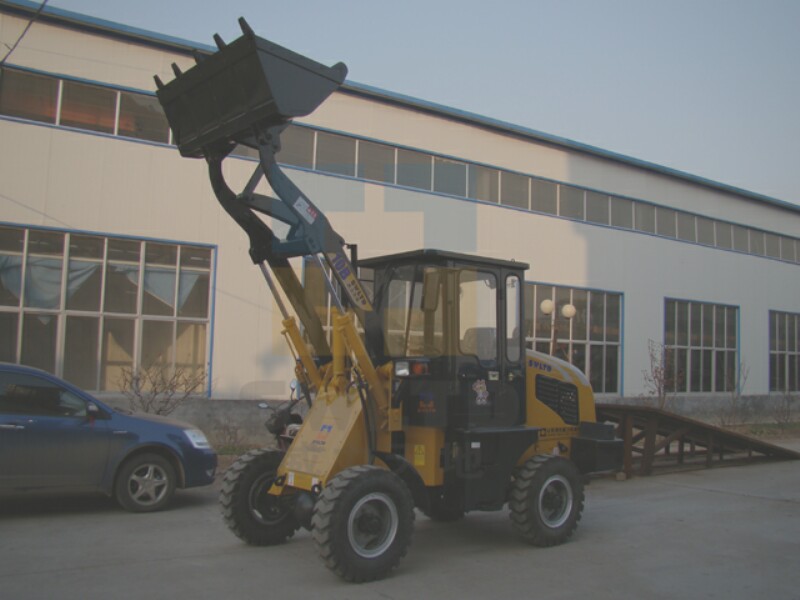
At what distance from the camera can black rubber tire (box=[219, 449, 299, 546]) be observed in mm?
6895

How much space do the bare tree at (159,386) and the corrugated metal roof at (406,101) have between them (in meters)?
6.09

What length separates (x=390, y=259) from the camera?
293 inches

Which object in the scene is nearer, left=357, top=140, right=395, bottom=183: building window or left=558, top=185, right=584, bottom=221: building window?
left=357, top=140, right=395, bottom=183: building window

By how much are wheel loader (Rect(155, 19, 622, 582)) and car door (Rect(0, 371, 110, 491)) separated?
242cm

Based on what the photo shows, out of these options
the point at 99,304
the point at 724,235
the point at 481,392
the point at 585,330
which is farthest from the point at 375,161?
the point at 724,235

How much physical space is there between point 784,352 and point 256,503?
A: 90.2 feet

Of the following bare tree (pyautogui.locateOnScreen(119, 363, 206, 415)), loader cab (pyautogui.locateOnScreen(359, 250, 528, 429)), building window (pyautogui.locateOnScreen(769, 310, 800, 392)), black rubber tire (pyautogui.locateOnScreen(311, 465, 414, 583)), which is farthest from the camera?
building window (pyautogui.locateOnScreen(769, 310, 800, 392))

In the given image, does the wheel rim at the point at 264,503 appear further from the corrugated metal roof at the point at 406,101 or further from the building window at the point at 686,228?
the building window at the point at 686,228

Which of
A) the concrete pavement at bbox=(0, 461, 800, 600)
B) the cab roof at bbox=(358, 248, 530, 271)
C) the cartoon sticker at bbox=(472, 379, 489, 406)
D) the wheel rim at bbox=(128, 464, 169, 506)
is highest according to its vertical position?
the cab roof at bbox=(358, 248, 530, 271)

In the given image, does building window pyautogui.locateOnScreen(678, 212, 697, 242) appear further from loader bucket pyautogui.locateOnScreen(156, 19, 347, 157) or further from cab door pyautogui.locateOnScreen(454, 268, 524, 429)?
loader bucket pyautogui.locateOnScreen(156, 19, 347, 157)

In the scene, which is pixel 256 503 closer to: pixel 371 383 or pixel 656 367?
pixel 371 383

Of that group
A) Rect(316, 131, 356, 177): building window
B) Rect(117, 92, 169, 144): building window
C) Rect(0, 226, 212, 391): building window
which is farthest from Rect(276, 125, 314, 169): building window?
Rect(0, 226, 212, 391): building window

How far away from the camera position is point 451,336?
274 inches

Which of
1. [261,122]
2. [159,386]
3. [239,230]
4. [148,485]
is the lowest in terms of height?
[148,485]
